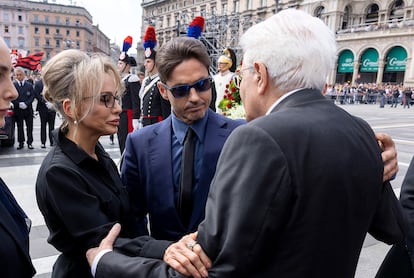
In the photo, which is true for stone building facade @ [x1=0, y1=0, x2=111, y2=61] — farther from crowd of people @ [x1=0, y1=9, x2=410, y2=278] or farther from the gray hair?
the gray hair

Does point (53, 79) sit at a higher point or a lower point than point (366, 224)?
higher

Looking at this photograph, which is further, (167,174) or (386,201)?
(167,174)

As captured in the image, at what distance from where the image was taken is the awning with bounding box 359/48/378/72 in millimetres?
35188

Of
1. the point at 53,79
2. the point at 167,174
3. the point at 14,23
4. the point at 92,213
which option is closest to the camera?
the point at 92,213

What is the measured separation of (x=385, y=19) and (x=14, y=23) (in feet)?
280

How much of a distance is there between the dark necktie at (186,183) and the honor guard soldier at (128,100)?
4.70 meters

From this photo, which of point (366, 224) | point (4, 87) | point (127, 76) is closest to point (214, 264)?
point (366, 224)

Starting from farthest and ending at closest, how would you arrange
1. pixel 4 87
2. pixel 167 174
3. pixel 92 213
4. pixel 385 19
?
pixel 385 19
pixel 167 174
pixel 92 213
pixel 4 87

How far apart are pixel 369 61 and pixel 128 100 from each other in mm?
36069

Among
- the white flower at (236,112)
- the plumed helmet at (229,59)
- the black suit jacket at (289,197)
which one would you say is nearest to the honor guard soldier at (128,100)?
the plumed helmet at (229,59)

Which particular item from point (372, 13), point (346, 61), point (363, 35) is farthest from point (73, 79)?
point (372, 13)

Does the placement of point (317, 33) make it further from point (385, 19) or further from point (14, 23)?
point (14, 23)

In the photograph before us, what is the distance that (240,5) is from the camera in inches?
2047

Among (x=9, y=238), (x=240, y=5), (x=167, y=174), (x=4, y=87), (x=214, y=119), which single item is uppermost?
(x=240, y=5)
